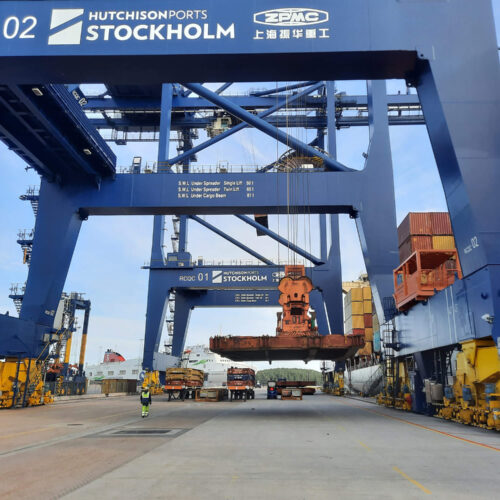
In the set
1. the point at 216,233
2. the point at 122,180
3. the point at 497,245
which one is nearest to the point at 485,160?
the point at 497,245

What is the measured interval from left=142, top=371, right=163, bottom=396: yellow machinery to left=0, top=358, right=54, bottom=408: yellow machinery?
26.1 feet

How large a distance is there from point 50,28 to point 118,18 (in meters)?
1.74

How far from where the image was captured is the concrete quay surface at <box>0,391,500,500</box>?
522 centimetres

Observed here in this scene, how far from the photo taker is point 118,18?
11961mm

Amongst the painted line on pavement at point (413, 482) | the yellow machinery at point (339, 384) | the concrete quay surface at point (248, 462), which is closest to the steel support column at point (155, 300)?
the yellow machinery at point (339, 384)

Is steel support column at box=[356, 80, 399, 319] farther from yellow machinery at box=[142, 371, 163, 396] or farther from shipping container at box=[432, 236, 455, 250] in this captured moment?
yellow machinery at box=[142, 371, 163, 396]

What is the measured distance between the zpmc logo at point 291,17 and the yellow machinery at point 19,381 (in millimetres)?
16258

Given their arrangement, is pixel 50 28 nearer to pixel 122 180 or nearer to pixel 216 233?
pixel 122 180

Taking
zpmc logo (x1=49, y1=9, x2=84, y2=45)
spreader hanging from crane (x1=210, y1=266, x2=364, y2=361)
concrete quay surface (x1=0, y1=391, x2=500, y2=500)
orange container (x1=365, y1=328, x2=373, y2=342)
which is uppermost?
zpmc logo (x1=49, y1=9, x2=84, y2=45)

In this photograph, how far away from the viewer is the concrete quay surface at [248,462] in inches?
205

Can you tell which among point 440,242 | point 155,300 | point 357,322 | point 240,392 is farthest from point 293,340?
point 357,322

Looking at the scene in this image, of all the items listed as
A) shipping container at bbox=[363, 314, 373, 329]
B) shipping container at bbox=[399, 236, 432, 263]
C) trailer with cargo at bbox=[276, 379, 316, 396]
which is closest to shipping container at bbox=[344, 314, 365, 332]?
shipping container at bbox=[363, 314, 373, 329]

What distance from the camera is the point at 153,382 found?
106ft

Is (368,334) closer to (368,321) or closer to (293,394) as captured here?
(368,321)
